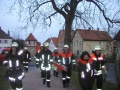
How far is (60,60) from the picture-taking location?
42.3 feet

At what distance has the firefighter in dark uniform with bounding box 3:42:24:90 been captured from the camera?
31.0 ft

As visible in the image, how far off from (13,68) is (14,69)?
54mm

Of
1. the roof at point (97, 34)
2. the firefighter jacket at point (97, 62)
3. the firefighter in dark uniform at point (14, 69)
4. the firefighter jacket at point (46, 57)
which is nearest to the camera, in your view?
the firefighter in dark uniform at point (14, 69)

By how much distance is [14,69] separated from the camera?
9.51 metres

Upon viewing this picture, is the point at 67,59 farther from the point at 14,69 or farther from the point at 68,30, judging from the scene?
the point at 68,30

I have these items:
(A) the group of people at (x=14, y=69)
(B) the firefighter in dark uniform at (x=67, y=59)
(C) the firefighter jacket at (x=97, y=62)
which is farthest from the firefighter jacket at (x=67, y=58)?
(A) the group of people at (x=14, y=69)

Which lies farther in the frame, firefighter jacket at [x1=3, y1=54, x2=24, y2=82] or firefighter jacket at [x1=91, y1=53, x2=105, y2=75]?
firefighter jacket at [x1=91, y1=53, x2=105, y2=75]

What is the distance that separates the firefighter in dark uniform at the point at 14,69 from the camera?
9.45 m

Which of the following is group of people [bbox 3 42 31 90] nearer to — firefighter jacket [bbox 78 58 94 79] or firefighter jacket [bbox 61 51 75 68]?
firefighter jacket [bbox 78 58 94 79]

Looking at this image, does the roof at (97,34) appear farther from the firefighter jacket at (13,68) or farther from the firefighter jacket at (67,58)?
the firefighter jacket at (13,68)

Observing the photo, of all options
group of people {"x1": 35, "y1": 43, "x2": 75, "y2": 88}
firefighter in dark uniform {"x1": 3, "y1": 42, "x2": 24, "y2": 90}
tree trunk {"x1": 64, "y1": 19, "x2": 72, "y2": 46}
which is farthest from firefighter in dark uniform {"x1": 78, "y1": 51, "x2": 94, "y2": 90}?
tree trunk {"x1": 64, "y1": 19, "x2": 72, "y2": 46}

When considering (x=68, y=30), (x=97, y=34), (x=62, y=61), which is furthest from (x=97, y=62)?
(x=97, y=34)

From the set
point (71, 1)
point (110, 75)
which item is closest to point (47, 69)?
point (110, 75)

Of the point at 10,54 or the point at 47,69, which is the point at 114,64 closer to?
the point at 47,69
